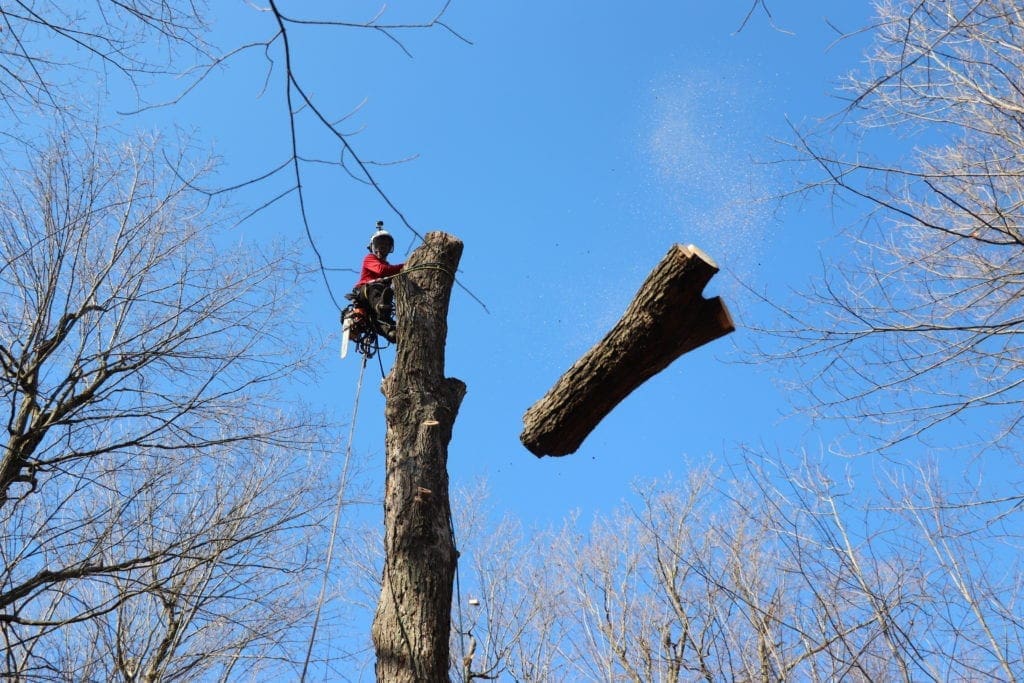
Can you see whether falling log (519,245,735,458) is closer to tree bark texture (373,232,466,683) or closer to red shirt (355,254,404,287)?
tree bark texture (373,232,466,683)

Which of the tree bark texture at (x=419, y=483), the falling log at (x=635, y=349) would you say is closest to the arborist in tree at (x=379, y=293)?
the tree bark texture at (x=419, y=483)

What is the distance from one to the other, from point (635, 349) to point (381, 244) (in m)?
3.73

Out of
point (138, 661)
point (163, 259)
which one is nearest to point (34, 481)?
point (163, 259)

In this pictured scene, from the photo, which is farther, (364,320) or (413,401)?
(364,320)

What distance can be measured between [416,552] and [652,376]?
120 centimetres

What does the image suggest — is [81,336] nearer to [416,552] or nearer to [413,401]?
[413,401]

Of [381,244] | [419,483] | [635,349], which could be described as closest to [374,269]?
[381,244]

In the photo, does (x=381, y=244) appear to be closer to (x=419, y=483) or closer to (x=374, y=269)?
(x=374, y=269)

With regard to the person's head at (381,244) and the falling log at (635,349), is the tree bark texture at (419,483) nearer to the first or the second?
the falling log at (635,349)

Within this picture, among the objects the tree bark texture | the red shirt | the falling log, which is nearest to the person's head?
the red shirt

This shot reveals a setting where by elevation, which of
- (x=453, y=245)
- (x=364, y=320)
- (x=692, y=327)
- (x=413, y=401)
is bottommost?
(x=692, y=327)

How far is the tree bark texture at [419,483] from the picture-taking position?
9.61 ft

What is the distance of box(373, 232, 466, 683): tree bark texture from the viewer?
2930mm

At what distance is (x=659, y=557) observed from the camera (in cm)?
1048
